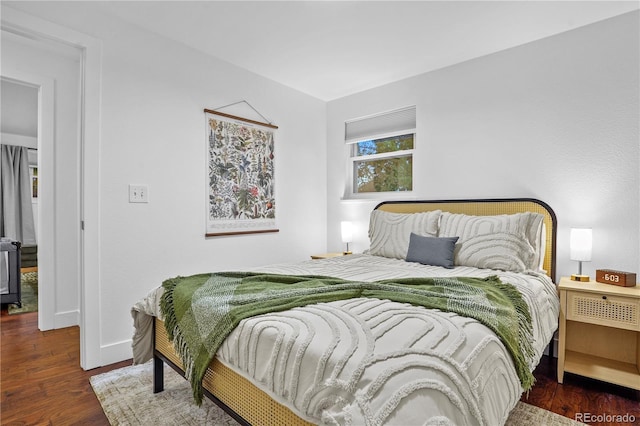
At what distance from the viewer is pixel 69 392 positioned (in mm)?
1993

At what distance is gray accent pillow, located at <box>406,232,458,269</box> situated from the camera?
2471mm

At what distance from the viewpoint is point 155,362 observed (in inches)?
77.4

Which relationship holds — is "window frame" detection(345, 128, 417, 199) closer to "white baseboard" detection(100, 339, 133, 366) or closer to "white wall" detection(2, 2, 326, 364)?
"white wall" detection(2, 2, 326, 364)

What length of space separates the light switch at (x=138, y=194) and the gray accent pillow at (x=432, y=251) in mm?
2069

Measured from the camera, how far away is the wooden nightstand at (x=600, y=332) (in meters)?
1.98

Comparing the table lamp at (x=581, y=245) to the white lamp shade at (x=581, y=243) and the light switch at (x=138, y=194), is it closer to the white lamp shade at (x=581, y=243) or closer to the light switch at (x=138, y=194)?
the white lamp shade at (x=581, y=243)

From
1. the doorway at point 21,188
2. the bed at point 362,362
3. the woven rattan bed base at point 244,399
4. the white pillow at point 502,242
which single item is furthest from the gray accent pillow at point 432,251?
the doorway at point 21,188

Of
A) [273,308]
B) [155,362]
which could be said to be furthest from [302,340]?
[155,362]

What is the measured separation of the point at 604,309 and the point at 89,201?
331cm

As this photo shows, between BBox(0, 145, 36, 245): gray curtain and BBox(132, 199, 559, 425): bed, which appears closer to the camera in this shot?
BBox(132, 199, 559, 425): bed

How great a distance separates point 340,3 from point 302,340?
2167 millimetres

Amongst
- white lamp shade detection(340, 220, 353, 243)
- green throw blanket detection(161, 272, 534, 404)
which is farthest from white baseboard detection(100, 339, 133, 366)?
white lamp shade detection(340, 220, 353, 243)

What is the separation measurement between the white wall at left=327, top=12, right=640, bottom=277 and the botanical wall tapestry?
4.91 feet

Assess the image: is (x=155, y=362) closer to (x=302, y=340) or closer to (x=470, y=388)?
(x=302, y=340)
